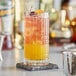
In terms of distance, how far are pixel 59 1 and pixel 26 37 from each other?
6.76 ft

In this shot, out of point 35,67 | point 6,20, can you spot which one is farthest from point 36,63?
point 6,20

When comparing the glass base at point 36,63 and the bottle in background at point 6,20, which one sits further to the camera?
the bottle in background at point 6,20

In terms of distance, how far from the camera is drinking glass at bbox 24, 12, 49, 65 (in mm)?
1036

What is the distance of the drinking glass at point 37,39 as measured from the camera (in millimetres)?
1036

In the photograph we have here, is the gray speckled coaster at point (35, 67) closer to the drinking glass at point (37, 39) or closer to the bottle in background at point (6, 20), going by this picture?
the drinking glass at point (37, 39)

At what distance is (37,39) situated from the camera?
1038 millimetres

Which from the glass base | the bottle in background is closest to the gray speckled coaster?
the glass base

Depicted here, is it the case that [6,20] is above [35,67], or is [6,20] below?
above

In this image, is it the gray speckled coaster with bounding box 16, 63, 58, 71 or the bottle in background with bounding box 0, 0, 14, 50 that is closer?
the gray speckled coaster with bounding box 16, 63, 58, 71

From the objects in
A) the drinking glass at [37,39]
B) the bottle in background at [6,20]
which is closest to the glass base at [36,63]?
the drinking glass at [37,39]

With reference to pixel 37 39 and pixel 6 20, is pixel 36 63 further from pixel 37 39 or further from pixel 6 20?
pixel 6 20

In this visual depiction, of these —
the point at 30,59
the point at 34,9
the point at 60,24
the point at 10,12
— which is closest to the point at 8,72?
the point at 30,59

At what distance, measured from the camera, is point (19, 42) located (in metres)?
1.88

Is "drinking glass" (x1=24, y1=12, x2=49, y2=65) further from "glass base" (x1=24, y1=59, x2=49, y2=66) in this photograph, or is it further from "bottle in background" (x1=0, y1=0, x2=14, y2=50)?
"bottle in background" (x1=0, y1=0, x2=14, y2=50)
